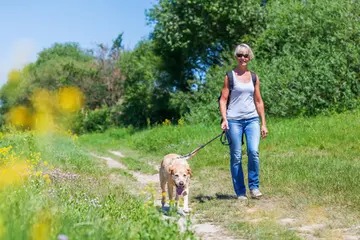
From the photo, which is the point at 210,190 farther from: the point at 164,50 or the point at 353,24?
the point at 164,50

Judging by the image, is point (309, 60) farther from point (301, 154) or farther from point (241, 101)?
point (241, 101)

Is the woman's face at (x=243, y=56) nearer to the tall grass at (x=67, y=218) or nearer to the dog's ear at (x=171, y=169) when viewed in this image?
the dog's ear at (x=171, y=169)

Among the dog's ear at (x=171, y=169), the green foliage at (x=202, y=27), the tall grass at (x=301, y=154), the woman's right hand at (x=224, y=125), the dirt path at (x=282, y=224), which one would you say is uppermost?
the green foliage at (x=202, y=27)

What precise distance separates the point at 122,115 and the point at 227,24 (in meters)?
10.3

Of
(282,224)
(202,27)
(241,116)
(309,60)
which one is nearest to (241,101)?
(241,116)

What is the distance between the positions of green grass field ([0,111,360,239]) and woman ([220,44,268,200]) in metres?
0.41

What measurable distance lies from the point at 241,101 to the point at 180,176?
177cm

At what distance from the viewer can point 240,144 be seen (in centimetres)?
918

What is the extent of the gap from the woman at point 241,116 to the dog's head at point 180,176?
1.32 m

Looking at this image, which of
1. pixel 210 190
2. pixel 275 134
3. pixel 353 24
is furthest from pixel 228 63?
pixel 210 190

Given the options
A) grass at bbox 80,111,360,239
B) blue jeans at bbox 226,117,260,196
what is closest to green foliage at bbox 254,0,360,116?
grass at bbox 80,111,360,239

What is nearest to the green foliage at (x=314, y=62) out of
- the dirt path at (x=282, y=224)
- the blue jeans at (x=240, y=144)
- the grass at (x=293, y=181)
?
the grass at (x=293, y=181)

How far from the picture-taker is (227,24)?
30.5 m

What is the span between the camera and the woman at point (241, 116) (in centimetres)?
906
